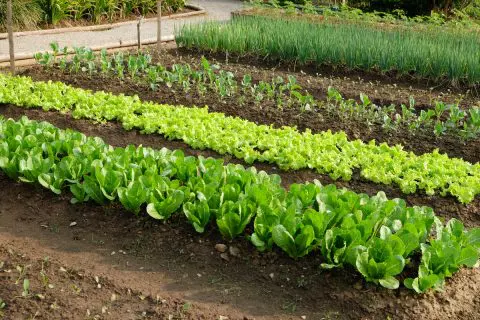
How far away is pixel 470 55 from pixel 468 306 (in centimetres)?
539

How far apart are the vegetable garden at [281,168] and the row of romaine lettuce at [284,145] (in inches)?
0.7

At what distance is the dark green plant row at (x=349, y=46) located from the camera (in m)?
8.80

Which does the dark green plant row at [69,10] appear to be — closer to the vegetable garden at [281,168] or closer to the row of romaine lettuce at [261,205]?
the vegetable garden at [281,168]

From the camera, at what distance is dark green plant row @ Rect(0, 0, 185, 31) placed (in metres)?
12.0

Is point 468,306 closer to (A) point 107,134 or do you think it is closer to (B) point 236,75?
(A) point 107,134

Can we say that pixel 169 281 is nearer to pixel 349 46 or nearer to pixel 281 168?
pixel 281 168

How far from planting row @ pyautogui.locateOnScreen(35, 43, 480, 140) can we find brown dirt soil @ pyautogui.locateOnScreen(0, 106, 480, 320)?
2835mm

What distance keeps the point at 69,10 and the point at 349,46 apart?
20.6 feet

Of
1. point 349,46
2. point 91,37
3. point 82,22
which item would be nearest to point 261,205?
point 349,46

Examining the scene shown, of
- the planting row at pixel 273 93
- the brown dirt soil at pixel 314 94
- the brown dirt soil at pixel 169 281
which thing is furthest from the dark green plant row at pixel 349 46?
the brown dirt soil at pixel 169 281

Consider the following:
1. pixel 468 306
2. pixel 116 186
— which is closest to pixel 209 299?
pixel 116 186

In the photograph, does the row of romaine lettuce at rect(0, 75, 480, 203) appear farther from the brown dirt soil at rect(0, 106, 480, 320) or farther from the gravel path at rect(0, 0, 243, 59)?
the gravel path at rect(0, 0, 243, 59)

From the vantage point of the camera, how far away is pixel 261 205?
429 cm

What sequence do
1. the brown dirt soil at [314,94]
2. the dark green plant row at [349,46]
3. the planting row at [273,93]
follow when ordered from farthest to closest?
the dark green plant row at [349,46] < the planting row at [273,93] < the brown dirt soil at [314,94]
